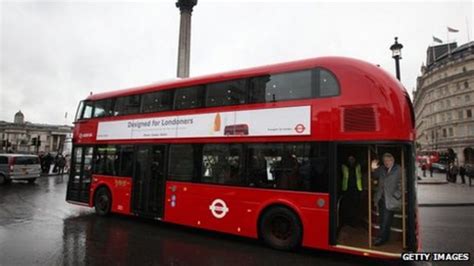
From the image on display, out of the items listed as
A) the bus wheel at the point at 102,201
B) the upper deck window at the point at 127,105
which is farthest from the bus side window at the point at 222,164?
the bus wheel at the point at 102,201

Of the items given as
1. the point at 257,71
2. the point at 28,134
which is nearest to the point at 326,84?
the point at 257,71

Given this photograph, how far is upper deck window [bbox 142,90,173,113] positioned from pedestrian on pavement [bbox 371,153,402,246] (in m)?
5.91

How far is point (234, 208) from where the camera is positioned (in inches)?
314

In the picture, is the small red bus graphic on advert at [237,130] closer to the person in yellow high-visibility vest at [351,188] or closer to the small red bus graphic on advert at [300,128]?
the small red bus graphic on advert at [300,128]

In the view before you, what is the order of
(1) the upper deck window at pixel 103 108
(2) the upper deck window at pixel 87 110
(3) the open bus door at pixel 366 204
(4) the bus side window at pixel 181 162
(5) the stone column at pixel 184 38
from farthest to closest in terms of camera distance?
1. (5) the stone column at pixel 184 38
2. (2) the upper deck window at pixel 87 110
3. (1) the upper deck window at pixel 103 108
4. (4) the bus side window at pixel 181 162
5. (3) the open bus door at pixel 366 204

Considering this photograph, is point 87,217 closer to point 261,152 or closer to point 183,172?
point 183,172

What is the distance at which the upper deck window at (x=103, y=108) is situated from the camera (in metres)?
11.3

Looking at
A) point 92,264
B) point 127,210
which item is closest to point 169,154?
point 127,210

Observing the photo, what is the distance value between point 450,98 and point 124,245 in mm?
80984

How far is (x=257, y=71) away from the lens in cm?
816

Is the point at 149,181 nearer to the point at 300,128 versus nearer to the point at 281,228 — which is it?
the point at 281,228

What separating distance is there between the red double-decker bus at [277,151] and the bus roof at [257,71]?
0.09 ft

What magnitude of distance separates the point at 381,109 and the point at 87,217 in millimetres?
9650

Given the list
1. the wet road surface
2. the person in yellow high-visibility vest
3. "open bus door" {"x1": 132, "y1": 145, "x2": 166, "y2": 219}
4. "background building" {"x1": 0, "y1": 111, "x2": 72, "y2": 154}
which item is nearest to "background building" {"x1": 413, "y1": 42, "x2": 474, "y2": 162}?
the person in yellow high-visibility vest
